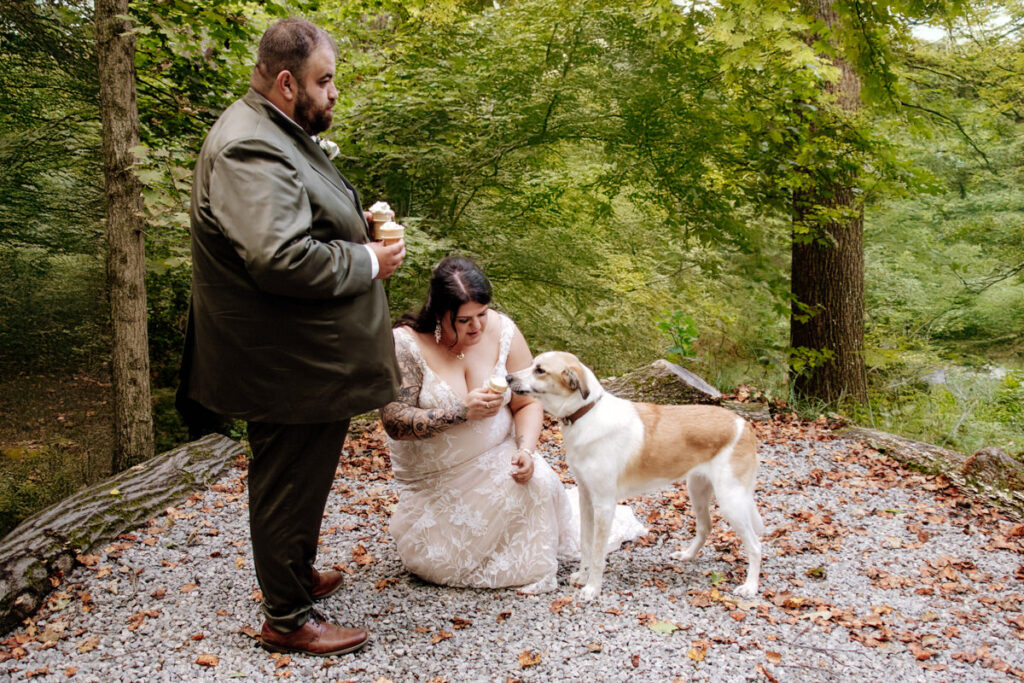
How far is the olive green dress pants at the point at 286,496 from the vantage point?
104 inches

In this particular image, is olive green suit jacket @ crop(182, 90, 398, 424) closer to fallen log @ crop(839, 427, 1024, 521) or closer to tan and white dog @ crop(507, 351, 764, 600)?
tan and white dog @ crop(507, 351, 764, 600)

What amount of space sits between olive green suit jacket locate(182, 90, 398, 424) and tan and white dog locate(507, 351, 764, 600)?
1.00 m

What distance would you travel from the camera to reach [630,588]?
143 inches

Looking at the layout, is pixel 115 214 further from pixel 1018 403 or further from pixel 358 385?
pixel 1018 403

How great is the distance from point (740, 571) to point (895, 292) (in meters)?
9.17

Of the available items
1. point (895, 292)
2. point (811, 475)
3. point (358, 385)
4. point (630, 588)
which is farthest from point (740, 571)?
point (895, 292)

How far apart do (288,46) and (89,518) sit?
2986mm

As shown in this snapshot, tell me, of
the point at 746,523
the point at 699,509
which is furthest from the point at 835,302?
the point at 746,523

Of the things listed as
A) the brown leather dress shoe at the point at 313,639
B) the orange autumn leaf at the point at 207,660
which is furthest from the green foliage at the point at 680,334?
the orange autumn leaf at the point at 207,660

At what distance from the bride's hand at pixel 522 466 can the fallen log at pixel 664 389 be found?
3.40 metres

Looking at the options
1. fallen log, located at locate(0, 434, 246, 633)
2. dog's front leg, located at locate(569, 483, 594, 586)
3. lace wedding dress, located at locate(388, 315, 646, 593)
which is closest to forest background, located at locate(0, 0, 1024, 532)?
fallen log, located at locate(0, 434, 246, 633)

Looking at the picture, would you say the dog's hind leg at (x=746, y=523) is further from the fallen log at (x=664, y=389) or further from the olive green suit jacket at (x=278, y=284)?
the fallen log at (x=664, y=389)

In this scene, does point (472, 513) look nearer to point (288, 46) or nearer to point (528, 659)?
point (528, 659)

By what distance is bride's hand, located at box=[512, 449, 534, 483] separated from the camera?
3.45 meters
